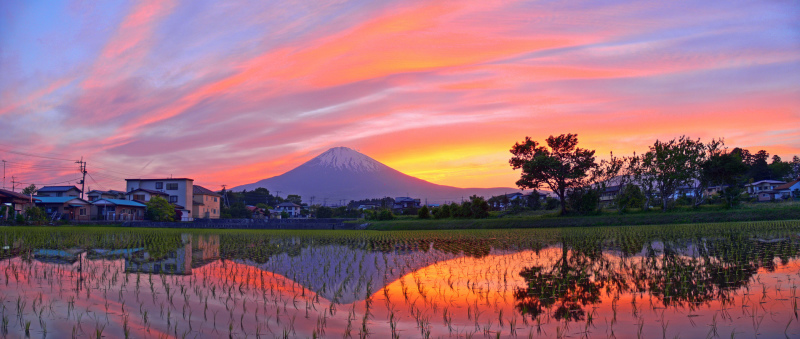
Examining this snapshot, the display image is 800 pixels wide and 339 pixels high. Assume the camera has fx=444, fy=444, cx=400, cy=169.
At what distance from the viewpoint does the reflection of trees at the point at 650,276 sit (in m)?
6.32

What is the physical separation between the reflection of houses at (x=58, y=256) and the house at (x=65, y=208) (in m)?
37.2

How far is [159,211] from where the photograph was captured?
45562mm

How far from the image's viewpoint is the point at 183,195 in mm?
58906

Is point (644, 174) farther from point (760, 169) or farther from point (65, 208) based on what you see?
point (65, 208)

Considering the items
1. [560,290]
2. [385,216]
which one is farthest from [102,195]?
[560,290]

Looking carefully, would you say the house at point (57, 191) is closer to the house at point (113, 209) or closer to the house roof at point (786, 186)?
the house at point (113, 209)

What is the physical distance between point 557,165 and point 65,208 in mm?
49437

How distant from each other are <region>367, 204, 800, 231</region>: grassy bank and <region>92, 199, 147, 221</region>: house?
2979cm

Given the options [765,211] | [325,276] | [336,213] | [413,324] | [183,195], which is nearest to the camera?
[413,324]

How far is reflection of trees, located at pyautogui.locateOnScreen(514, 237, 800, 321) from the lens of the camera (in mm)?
6324

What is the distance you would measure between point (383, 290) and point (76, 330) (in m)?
4.35

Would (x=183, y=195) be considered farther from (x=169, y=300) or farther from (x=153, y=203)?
(x=169, y=300)

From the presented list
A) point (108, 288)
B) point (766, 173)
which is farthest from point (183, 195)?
point (766, 173)

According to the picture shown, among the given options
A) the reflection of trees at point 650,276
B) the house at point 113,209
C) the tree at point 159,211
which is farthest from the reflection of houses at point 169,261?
the house at point 113,209
